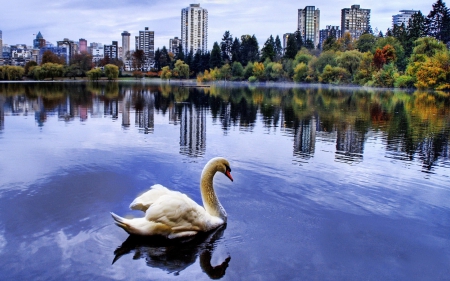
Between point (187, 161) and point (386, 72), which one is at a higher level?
point (386, 72)

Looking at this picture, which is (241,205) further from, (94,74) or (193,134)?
(94,74)

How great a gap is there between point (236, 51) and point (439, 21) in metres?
54.9

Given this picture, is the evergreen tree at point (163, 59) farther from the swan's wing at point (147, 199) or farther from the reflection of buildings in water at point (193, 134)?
the swan's wing at point (147, 199)

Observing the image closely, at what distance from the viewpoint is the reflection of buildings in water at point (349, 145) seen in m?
13.1

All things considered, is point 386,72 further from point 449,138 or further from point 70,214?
point 70,214

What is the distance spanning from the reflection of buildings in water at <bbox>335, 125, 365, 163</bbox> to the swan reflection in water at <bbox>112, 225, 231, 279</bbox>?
22.7 ft

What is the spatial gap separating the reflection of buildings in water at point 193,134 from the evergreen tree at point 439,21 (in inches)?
3294

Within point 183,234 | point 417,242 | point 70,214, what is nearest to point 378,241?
point 417,242

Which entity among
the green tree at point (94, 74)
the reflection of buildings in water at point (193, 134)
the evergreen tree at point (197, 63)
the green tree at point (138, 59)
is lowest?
the reflection of buildings in water at point (193, 134)

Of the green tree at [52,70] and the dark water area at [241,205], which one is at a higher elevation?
the green tree at [52,70]

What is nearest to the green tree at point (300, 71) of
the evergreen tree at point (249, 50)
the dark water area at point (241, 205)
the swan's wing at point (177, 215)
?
the evergreen tree at point (249, 50)

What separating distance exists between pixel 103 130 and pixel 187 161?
7106 mm

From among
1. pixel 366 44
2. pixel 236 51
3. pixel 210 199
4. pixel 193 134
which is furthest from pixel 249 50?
pixel 210 199

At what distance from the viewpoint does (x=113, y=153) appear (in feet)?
41.6
